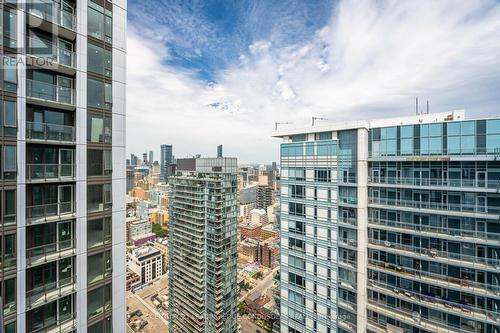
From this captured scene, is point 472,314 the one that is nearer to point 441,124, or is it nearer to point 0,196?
point 441,124

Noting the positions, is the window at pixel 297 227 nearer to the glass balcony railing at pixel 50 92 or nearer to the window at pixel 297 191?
the window at pixel 297 191

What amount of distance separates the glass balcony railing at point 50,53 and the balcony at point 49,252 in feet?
32.5

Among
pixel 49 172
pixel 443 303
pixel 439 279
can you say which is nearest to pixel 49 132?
pixel 49 172

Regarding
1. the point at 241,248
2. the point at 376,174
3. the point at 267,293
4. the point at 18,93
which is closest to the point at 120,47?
the point at 18,93

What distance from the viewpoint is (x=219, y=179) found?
49.5 metres

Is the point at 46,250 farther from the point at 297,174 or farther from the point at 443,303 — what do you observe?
the point at 443,303

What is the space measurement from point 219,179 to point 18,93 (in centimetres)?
3925

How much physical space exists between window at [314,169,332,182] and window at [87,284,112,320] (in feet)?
72.6

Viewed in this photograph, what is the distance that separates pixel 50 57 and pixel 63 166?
19.7ft

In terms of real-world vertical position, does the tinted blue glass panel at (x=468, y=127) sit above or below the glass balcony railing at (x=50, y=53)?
below

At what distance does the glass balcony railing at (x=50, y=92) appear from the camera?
456 inches

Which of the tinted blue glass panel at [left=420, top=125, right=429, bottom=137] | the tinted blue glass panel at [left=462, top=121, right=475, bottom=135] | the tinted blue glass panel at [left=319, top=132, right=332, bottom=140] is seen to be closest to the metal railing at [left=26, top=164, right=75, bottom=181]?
the tinted blue glass panel at [left=319, top=132, right=332, bottom=140]

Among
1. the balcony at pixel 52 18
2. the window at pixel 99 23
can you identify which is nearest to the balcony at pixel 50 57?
the balcony at pixel 52 18

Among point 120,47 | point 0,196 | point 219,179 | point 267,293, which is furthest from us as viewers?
point 267,293
